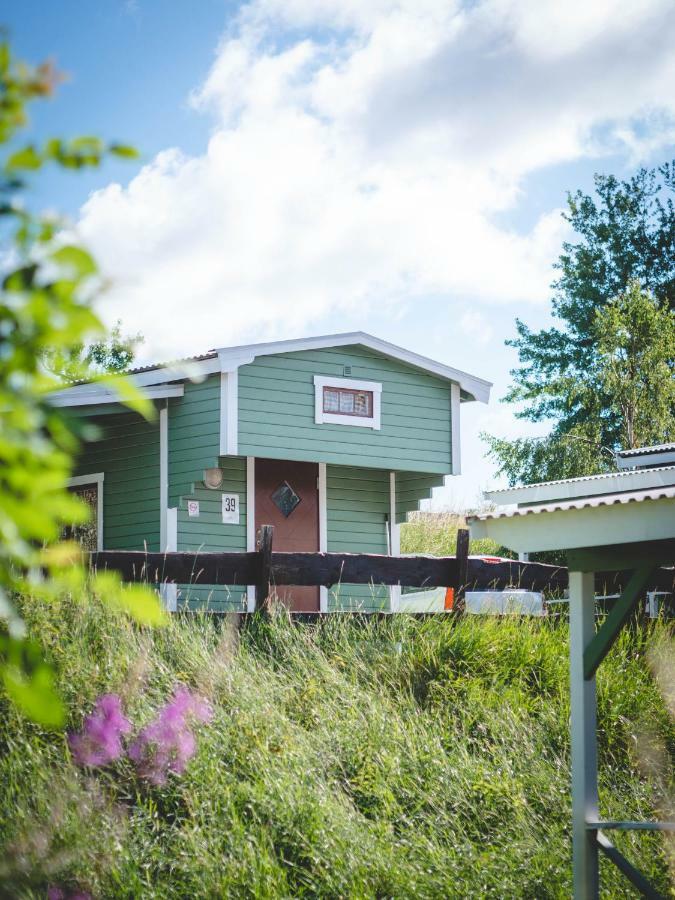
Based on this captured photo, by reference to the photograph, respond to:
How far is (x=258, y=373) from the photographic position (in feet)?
43.4

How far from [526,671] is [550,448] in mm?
19798

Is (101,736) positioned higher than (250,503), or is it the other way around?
(250,503)

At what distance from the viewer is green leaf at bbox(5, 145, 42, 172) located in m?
1.52

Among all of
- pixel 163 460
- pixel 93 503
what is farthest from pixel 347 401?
pixel 93 503

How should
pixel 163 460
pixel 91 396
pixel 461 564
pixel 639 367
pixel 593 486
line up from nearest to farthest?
pixel 461 564 < pixel 91 396 < pixel 593 486 < pixel 163 460 < pixel 639 367

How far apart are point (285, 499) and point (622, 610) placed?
10213 millimetres

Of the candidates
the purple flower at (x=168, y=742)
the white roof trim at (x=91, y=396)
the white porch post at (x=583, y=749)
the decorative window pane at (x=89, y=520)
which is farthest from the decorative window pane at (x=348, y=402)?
the white porch post at (x=583, y=749)

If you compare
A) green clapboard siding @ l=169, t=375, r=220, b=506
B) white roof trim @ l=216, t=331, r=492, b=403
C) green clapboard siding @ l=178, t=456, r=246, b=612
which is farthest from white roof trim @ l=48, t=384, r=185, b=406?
green clapboard siding @ l=178, t=456, r=246, b=612

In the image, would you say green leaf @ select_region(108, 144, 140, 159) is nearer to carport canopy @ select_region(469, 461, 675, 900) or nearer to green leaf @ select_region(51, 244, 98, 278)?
green leaf @ select_region(51, 244, 98, 278)

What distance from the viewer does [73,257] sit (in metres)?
1.43

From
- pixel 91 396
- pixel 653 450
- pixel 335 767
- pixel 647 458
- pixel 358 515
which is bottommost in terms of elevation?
pixel 335 767

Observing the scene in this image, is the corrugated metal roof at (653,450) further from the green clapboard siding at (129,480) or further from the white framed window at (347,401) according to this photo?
the green clapboard siding at (129,480)

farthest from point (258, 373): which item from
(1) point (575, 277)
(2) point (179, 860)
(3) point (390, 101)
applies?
(1) point (575, 277)

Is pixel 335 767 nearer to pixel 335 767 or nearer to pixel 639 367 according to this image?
pixel 335 767
